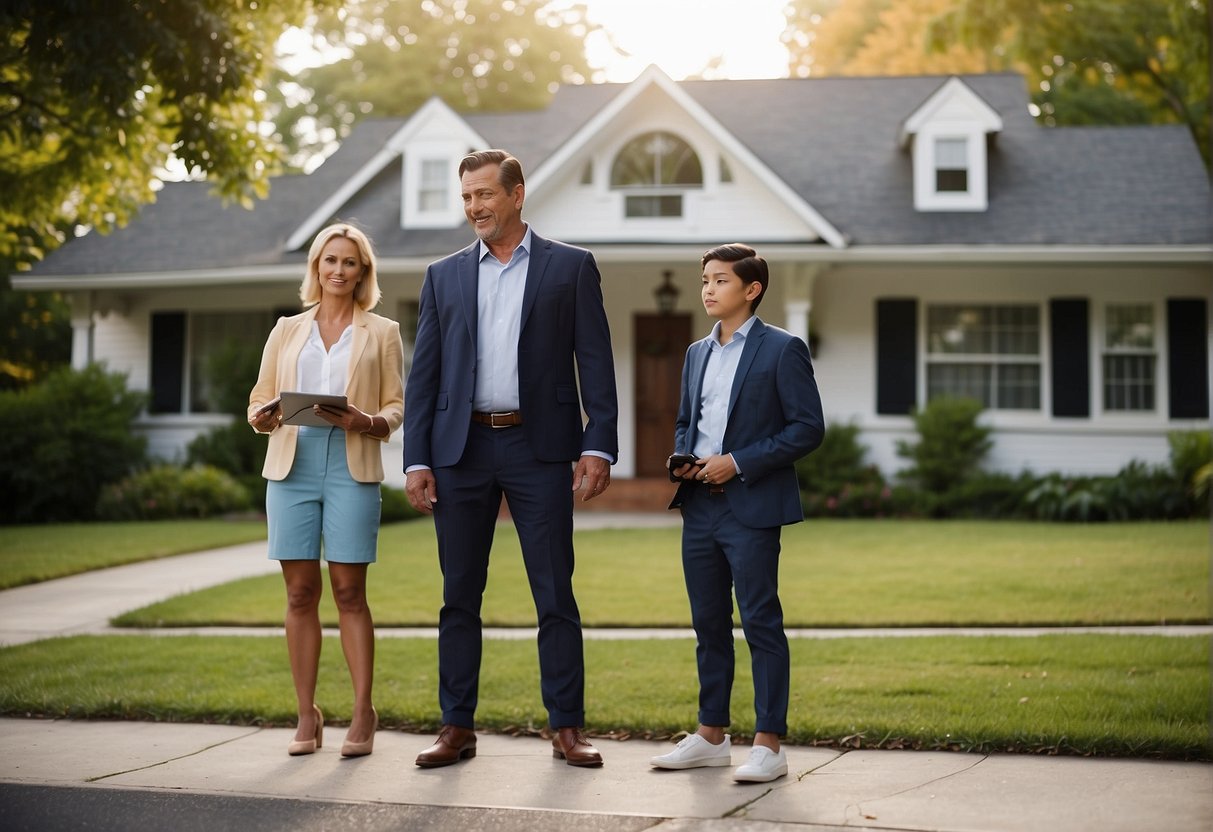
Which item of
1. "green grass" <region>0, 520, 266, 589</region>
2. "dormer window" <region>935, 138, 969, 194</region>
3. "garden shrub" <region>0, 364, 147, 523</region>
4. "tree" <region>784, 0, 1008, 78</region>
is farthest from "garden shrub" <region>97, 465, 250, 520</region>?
"tree" <region>784, 0, 1008, 78</region>

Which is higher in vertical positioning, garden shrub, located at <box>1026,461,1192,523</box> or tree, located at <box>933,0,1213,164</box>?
tree, located at <box>933,0,1213,164</box>

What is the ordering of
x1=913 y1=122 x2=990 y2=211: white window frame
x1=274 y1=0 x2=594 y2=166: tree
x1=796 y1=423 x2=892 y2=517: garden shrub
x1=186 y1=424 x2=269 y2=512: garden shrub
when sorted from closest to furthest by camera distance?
x1=796 y1=423 x2=892 y2=517: garden shrub < x1=913 y1=122 x2=990 y2=211: white window frame < x1=186 y1=424 x2=269 y2=512: garden shrub < x1=274 y1=0 x2=594 y2=166: tree

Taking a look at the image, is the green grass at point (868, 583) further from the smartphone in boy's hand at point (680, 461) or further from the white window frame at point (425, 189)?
the white window frame at point (425, 189)

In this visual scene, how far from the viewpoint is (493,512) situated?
184 inches

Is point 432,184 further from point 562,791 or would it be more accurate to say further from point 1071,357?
point 562,791

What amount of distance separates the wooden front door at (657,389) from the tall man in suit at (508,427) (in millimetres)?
12102

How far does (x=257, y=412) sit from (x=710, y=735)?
204cm

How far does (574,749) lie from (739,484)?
1.12 meters

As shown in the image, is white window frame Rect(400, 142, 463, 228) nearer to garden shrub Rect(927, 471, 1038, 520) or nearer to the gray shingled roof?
the gray shingled roof

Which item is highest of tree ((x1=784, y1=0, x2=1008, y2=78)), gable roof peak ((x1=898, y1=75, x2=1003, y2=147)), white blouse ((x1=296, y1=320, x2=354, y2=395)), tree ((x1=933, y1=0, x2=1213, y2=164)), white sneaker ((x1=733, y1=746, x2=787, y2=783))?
tree ((x1=784, y1=0, x2=1008, y2=78))

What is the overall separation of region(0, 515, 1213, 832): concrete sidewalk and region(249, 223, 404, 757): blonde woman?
1.27 feet

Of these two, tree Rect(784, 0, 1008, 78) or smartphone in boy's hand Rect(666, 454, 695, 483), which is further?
tree Rect(784, 0, 1008, 78)

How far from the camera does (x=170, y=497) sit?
50.7 feet

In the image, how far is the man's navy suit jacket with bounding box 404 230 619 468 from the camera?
4.53 metres
